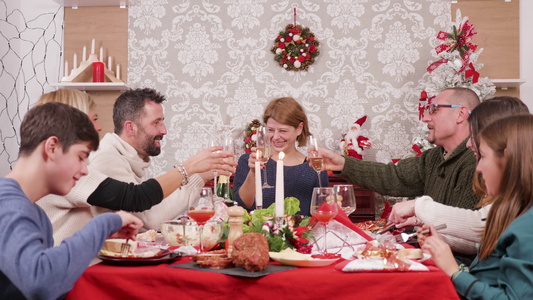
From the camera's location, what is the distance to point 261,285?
1.55 meters

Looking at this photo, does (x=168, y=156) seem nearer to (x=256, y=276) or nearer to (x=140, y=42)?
(x=140, y=42)

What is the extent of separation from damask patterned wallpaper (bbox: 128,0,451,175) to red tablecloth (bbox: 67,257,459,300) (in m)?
3.40

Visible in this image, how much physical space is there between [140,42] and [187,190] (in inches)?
115

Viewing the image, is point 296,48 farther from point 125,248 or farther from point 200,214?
point 125,248

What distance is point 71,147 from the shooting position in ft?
4.82

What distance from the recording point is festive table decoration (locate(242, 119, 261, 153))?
4.83m

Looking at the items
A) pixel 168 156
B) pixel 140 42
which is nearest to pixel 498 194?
pixel 168 156

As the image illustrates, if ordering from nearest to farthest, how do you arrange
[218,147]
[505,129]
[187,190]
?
[505,129] → [218,147] → [187,190]

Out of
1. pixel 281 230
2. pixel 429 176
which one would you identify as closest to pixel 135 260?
pixel 281 230

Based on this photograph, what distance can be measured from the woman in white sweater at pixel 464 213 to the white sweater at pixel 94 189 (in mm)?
1112

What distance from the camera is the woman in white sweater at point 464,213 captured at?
1962 mm

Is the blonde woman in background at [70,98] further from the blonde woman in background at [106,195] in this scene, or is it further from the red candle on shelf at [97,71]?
the red candle on shelf at [97,71]

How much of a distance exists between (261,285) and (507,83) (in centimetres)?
401

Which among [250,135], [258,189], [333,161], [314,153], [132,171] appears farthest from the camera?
[250,135]
